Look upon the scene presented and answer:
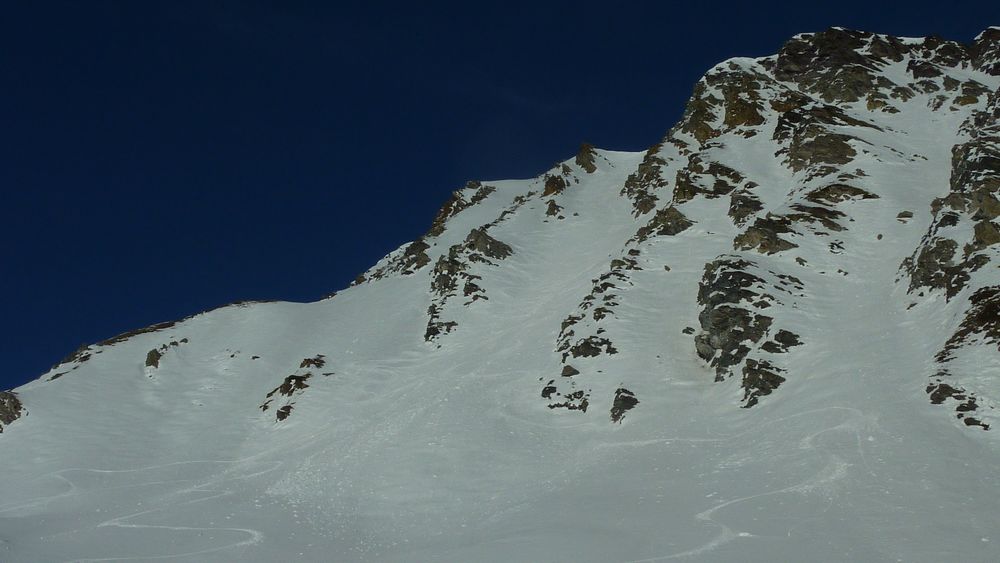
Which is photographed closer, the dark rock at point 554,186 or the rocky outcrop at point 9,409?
the rocky outcrop at point 9,409

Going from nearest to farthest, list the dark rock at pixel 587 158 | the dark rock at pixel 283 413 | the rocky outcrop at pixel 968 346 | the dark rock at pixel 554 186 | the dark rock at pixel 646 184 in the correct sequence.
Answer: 1. the rocky outcrop at pixel 968 346
2. the dark rock at pixel 283 413
3. the dark rock at pixel 646 184
4. the dark rock at pixel 554 186
5. the dark rock at pixel 587 158

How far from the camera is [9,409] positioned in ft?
138

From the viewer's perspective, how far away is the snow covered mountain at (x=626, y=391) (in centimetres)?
1952

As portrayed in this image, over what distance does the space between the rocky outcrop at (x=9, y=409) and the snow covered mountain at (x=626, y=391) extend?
0.17 meters

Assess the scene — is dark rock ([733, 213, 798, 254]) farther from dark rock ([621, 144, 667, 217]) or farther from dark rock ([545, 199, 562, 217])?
dark rock ([545, 199, 562, 217])

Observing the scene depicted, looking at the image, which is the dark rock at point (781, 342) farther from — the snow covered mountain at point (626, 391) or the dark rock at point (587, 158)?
the dark rock at point (587, 158)

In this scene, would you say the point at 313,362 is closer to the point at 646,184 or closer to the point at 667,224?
the point at 667,224

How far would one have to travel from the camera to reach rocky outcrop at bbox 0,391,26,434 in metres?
41.5

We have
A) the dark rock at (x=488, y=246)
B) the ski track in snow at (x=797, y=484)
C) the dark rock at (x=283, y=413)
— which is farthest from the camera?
the dark rock at (x=488, y=246)

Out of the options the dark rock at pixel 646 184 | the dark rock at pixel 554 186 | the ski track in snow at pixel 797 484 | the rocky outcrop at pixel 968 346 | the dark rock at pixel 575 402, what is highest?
the dark rock at pixel 554 186

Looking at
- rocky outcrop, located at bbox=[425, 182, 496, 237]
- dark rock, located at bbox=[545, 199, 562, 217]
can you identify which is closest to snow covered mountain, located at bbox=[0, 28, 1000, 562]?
dark rock, located at bbox=[545, 199, 562, 217]

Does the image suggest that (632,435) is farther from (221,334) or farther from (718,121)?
(718,121)

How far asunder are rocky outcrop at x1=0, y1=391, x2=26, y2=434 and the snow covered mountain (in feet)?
0.54

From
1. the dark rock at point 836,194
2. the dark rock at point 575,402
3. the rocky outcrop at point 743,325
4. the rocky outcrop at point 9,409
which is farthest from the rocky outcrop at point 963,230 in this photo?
the rocky outcrop at point 9,409
